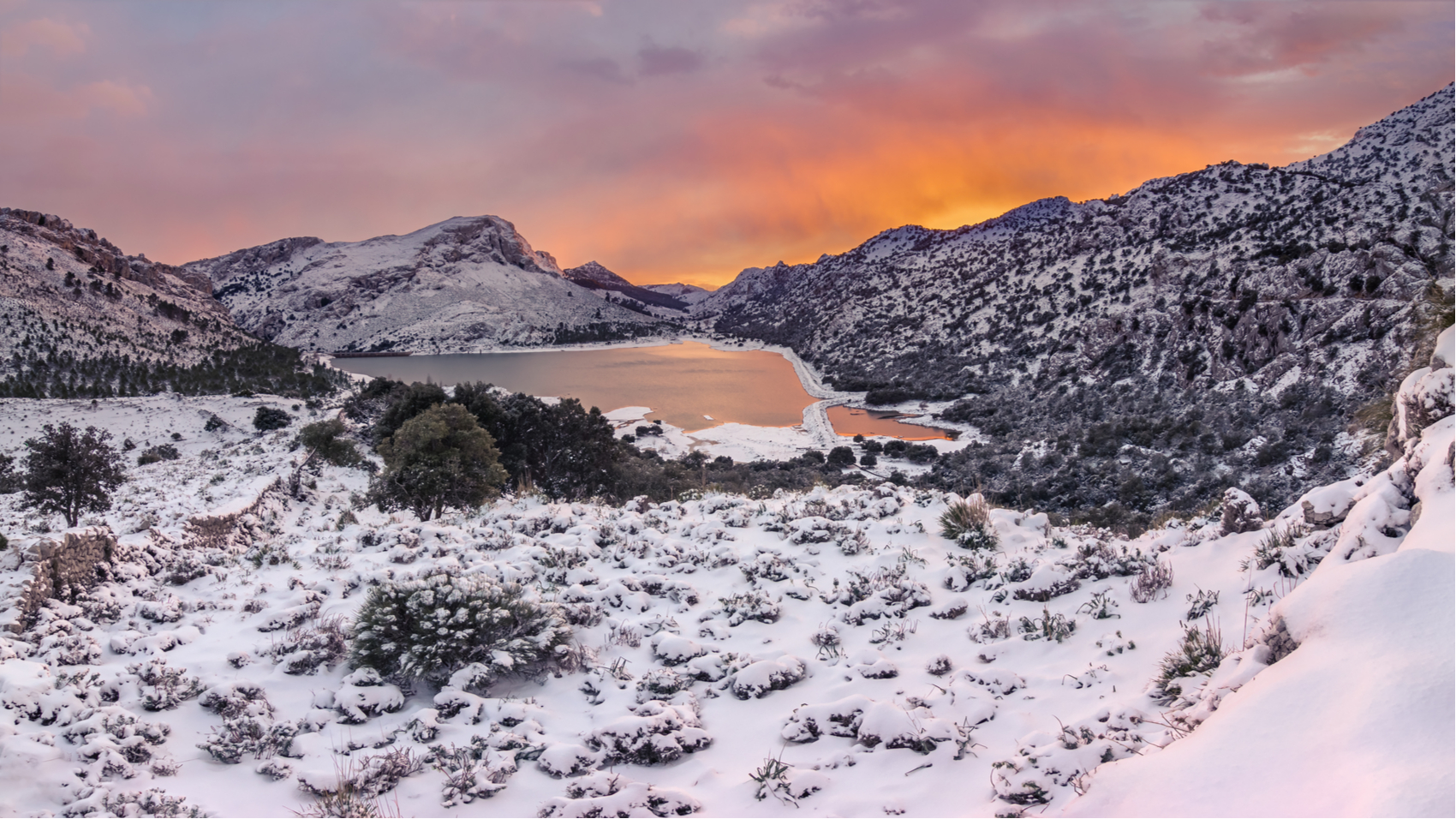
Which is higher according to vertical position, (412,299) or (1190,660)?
(412,299)

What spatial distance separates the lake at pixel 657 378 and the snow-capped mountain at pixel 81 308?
57.0ft

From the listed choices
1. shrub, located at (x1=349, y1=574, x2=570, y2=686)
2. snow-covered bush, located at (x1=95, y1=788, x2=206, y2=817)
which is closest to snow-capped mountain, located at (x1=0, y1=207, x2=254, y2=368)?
shrub, located at (x1=349, y1=574, x2=570, y2=686)

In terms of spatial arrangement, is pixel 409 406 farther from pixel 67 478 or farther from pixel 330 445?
pixel 67 478

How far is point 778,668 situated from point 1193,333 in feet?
109

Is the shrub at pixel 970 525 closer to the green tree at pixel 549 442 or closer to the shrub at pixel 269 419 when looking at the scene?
the green tree at pixel 549 442

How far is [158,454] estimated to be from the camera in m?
26.1

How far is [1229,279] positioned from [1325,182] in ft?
73.1

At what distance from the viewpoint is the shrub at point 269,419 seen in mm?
32219

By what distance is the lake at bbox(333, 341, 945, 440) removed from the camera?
4875 centimetres

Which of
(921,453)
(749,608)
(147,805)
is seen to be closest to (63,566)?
(147,805)

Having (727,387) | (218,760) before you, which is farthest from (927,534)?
(727,387)

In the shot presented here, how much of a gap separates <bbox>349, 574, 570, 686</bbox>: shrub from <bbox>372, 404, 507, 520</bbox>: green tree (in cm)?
876

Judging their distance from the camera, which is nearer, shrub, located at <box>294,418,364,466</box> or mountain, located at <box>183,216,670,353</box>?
shrub, located at <box>294,418,364,466</box>

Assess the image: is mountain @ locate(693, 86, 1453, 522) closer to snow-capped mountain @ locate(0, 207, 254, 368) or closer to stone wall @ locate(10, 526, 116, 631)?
stone wall @ locate(10, 526, 116, 631)
